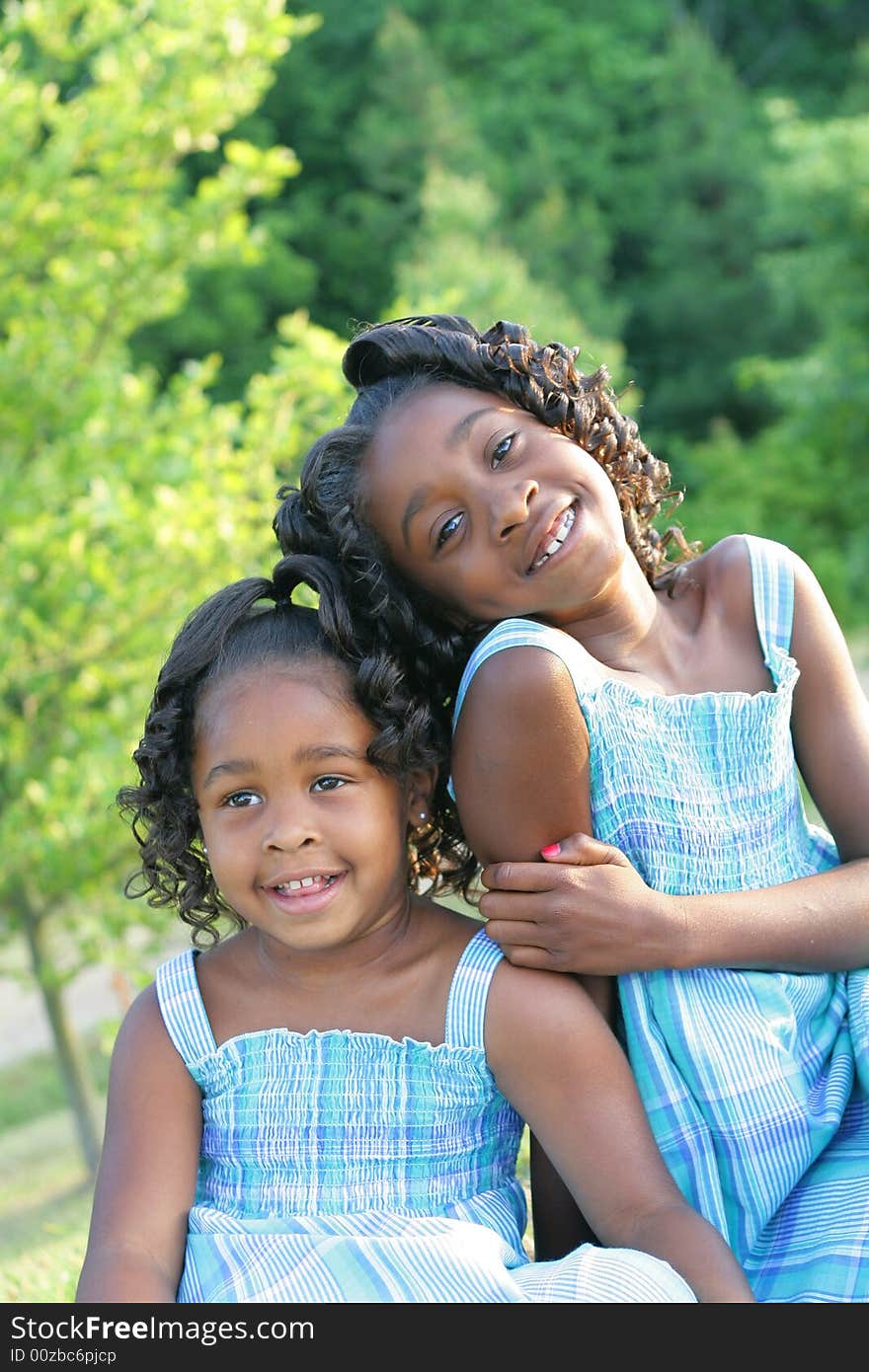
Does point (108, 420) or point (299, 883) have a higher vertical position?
point (108, 420)

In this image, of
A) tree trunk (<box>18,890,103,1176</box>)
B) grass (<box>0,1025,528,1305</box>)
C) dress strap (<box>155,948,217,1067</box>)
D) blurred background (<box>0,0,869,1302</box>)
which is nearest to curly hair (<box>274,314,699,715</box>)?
dress strap (<box>155,948,217,1067</box>)

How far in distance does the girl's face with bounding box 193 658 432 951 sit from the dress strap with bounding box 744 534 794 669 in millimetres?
620

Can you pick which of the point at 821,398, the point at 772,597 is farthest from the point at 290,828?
the point at 821,398

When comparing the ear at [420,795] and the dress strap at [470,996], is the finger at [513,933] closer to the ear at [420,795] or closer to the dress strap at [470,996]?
the dress strap at [470,996]

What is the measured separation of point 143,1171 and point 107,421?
11.4 feet

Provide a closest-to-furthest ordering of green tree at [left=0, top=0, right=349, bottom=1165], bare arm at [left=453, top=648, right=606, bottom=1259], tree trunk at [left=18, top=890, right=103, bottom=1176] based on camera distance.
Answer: bare arm at [left=453, top=648, right=606, bottom=1259]
green tree at [left=0, top=0, right=349, bottom=1165]
tree trunk at [left=18, top=890, right=103, bottom=1176]

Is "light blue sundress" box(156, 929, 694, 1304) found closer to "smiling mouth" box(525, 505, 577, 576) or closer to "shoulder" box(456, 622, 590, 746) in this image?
"shoulder" box(456, 622, 590, 746)

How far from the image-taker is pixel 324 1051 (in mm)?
1918

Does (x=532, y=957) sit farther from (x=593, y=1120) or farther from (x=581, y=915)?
(x=593, y=1120)

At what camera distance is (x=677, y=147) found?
59.1 feet
